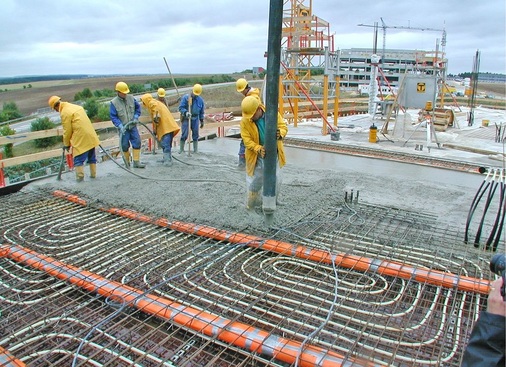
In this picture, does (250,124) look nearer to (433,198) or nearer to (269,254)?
(269,254)

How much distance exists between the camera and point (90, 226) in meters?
4.41

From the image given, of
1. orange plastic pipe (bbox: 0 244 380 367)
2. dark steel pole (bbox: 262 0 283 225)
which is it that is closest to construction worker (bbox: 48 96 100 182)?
orange plastic pipe (bbox: 0 244 380 367)

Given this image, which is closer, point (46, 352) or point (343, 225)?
point (46, 352)

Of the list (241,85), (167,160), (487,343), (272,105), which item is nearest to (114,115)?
(167,160)

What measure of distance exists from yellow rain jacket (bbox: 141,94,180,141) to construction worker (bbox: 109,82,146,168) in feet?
0.67

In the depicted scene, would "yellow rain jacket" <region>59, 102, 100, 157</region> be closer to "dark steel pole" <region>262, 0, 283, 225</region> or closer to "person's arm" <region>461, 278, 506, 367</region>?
"dark steel pole" <region>262, 0, 283, 225</region>

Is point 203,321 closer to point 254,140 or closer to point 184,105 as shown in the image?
point 254,140

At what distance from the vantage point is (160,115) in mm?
7066

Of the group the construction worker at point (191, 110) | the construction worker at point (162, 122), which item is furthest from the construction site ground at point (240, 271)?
the construction worker at point (191, 110)

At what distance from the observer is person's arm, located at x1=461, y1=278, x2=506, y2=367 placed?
1.24m

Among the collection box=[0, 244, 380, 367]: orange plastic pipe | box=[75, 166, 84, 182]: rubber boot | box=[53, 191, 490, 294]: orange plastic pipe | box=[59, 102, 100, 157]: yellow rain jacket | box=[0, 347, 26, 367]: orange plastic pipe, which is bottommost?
box=[0, 347, 26, 367]: orange plastic pipe

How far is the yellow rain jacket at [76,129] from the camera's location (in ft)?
19.4

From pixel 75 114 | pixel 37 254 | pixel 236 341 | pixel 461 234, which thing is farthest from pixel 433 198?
pixel 75 114

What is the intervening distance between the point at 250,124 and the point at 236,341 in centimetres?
244
